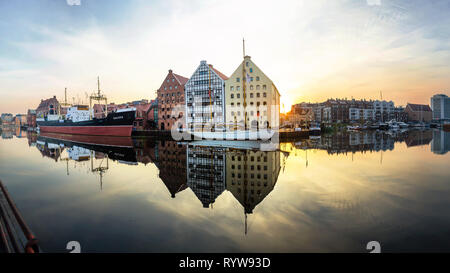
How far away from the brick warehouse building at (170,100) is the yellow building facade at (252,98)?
1223 centimetres

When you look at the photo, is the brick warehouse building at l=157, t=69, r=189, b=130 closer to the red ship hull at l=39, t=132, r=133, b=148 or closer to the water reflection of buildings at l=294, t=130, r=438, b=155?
the red ship hull at l=39, t=132, r=133, b=148

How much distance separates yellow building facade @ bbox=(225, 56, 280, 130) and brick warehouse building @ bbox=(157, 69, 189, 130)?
12.2 meters

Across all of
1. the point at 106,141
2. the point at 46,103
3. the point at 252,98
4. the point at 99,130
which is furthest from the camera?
the point at 46,103

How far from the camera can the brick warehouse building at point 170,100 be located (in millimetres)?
49250

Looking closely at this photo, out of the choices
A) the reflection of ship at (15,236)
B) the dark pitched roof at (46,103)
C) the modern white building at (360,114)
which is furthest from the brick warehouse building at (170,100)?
the modern white building at (360,114)

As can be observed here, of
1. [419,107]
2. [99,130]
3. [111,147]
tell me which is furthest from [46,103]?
[419,107]

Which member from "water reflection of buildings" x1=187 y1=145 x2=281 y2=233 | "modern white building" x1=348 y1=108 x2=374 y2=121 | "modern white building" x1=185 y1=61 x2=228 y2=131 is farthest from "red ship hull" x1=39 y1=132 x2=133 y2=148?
"modern white building" x1=348 y1=108 x2=374 y2=121

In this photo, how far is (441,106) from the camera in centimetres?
12062

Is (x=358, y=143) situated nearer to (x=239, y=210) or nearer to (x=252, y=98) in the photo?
(x=252, y=98)

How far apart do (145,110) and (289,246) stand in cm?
6006

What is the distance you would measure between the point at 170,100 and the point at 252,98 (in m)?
20.6
